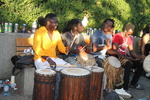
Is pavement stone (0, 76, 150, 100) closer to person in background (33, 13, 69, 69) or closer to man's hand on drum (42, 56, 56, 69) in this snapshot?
person in background (33, 13, 69, 69)

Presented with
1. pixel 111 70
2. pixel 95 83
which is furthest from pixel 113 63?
pixel 95 83

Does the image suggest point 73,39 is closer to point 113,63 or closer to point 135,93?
point 113,63

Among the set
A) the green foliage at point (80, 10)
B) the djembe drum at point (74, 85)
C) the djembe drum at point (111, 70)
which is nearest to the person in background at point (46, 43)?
the djembe drum at point (74, 85)

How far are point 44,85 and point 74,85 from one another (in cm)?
45

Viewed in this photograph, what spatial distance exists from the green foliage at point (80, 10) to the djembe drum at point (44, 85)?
2.49m

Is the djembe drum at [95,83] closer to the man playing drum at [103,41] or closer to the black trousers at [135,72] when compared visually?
the man playing drum at [103,41]

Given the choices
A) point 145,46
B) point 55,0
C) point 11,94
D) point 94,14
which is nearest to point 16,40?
point 11,94

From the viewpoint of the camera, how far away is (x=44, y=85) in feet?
9.93

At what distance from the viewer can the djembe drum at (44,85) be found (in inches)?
118

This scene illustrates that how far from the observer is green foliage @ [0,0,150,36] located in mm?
5020

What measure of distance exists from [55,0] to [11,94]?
9.09 ft

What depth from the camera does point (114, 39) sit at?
5125 millimetres

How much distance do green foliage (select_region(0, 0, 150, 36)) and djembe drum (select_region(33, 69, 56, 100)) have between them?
249cm

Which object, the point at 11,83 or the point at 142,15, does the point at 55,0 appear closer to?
the point at 11,83
